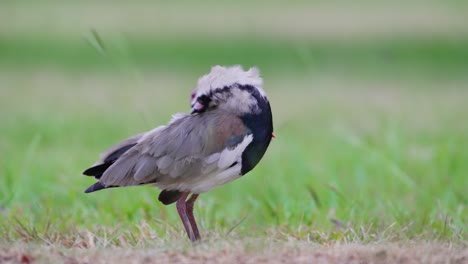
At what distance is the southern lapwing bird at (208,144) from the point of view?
4121 mm

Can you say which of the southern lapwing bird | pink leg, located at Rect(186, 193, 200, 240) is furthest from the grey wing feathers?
pink leg, located at Rect(186, 193, 200, 240)

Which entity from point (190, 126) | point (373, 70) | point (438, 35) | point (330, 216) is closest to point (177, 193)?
point (190, 126)

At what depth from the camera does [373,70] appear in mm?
12828

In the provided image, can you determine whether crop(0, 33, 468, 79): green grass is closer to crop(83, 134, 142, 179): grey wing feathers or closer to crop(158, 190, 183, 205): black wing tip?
crop(83, 134, 142, 179): grey wing feathers

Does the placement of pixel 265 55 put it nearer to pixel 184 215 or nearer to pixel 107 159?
pixel 107 159

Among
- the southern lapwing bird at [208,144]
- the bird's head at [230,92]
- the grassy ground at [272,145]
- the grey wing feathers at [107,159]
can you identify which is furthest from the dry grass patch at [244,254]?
the bird's head at [230,92]

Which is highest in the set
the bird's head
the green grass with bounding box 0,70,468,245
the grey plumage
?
the bird's head

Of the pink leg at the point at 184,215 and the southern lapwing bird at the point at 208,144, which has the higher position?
the southern lapwing bird at the point at 208,144

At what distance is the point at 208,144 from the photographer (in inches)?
163

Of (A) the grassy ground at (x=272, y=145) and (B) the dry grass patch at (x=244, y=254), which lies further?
(A) the grassy ground at (x=272, y=145)

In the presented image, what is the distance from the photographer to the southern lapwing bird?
4.12 meters

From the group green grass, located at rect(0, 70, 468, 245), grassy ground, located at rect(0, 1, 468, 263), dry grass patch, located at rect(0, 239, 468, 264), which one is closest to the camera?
dry grass patch, located at rect(0, 239, 468, 264)

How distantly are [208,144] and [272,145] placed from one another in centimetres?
476

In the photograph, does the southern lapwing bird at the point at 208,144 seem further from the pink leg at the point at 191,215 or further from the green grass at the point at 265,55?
the green grass at the point at 265,55
